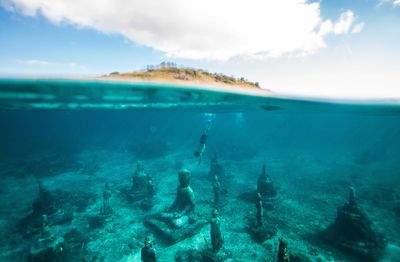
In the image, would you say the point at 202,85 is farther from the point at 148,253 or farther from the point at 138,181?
the point at 148,253

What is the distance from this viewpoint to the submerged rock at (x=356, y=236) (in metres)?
9.54

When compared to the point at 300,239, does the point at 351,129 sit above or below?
below

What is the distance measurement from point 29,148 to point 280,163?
3827 cm

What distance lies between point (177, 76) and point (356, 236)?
12.2 meters

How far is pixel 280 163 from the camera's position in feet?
97.4

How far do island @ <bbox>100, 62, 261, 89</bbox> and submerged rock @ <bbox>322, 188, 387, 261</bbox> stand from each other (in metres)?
10.0

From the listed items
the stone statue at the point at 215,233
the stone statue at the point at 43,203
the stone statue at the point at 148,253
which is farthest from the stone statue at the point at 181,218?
the stone statue at the point at 43,203

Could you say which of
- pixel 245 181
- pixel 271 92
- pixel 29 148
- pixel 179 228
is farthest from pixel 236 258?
pixel 29 148

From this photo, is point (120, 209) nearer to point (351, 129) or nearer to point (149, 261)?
point (149, 261)

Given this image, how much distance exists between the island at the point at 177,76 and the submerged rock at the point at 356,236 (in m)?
10.0

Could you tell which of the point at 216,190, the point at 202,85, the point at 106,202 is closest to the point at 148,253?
the point at 106,202

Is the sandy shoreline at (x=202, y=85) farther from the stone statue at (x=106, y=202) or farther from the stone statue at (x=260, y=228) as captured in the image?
the stone statue at (x=260, y=228)

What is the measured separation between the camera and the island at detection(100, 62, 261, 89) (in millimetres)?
13023

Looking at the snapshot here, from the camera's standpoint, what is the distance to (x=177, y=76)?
14.2 meters
